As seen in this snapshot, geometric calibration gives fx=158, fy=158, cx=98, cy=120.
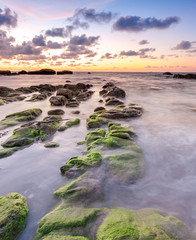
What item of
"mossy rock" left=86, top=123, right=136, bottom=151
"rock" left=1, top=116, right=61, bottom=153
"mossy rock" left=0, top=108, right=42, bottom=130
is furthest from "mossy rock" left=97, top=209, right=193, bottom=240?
"mossy rock" left=0, top=108, right=42, bottom=130

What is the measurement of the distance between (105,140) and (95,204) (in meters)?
2.57

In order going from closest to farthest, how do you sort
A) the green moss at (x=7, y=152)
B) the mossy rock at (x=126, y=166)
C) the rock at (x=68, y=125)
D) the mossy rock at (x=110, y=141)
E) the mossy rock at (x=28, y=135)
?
the mossy rock at (x=126, y=166) → the green moss at (x=7, y=152) → the mossy rock at (x=110, y=141) → the mossy rock at (x=28, y=135) → the rock at (x=68, y=125)

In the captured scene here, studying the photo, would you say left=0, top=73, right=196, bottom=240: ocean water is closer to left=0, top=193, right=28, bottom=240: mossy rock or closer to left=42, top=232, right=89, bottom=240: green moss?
left=0, top=193, right=28, bottom=240: mossy rock

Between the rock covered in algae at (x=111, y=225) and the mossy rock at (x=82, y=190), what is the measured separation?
0.26 meters

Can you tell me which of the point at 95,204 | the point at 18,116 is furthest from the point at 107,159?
the point at 18,116

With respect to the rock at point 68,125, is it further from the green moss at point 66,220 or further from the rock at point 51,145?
the green moss at point 66,220

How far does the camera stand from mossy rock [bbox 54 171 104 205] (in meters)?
3.04

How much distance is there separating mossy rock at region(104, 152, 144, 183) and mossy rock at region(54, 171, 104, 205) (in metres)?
0.49

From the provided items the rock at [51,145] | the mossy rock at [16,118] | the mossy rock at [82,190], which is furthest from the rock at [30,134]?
the mossy rock at [82,190]

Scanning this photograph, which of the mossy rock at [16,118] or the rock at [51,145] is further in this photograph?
the mossy rock at [16,118]

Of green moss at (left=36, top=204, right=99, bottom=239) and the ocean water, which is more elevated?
green moss at (left=36, top=204, right=99, bottom=239)

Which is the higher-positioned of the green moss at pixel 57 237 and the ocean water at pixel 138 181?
the green moss at pixel 57 237

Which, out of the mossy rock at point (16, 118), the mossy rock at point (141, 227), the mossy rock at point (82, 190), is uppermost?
the mossy rock at point (141, 227)

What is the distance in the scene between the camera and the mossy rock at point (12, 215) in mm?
2336
